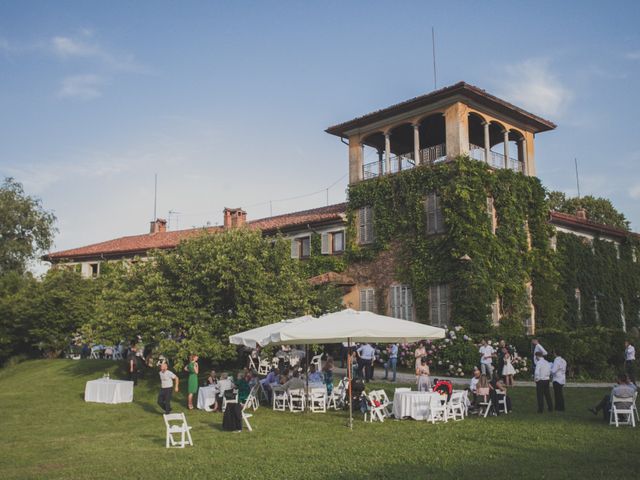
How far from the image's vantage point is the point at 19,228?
45875mm

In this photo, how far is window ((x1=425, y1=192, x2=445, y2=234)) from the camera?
27.8 m

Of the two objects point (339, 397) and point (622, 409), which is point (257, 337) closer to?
point (339, 397)

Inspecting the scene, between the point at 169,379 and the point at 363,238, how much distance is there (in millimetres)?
15470

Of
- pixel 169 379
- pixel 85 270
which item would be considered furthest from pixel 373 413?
pixel 85 270

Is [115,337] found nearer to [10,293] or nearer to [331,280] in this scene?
[331,280]

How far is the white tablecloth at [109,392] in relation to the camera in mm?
20078

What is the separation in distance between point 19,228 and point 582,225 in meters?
38.7

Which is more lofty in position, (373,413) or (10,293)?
(10,293)

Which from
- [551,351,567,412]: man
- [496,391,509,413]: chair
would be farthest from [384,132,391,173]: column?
[496,391,509,413]: chair

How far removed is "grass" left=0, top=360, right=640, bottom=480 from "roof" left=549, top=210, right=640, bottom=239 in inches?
589

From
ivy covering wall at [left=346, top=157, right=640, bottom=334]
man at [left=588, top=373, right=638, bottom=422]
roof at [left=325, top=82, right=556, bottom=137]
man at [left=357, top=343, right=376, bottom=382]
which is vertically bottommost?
man at [left=588, top=373, right=638, bottom=422]

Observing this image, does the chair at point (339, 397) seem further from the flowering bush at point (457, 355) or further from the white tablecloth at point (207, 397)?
the flowering bush at point (457, 355)

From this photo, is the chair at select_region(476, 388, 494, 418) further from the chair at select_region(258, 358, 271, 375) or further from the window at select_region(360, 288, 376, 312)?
the window at select_region(360, 288, 376, 312)

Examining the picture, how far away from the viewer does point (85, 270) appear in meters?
44.2
